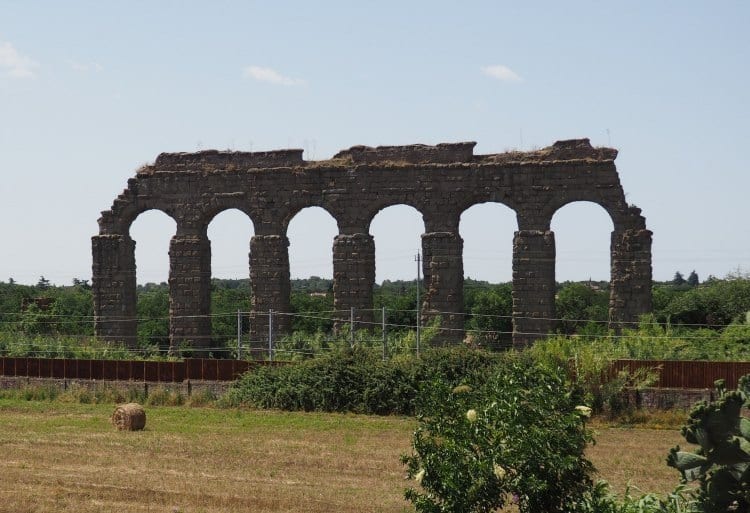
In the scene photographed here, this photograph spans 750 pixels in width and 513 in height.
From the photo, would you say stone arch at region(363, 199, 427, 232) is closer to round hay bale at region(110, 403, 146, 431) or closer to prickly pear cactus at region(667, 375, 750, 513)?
round hay bale at region(110, 403, 146, 431)

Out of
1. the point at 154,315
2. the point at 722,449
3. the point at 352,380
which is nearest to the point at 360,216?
the point at 352,380

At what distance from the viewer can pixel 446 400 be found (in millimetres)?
8977

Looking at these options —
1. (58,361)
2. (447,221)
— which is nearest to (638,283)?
(447,221)

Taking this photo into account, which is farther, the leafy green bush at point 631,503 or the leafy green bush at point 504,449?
the leafy green bush at point 504,449

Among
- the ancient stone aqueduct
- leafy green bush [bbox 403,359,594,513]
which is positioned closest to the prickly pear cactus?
leafy green bush [bbox 403,359,594,513]

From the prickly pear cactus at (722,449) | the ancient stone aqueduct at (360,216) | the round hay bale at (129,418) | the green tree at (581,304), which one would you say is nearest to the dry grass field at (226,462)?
the round hay bale at (129,418)

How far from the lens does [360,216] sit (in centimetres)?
2988

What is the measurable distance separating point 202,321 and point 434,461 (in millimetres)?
22893

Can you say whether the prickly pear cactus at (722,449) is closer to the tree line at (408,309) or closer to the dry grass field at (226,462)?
the dry grass field at (226,462)

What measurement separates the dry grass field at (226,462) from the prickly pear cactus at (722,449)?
503 cm

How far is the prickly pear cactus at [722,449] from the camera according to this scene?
19.9ft

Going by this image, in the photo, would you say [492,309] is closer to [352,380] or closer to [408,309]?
[408,309]

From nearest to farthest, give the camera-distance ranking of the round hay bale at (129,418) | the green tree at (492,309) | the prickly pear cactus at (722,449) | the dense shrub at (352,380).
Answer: the prickly pear cactus at (722,449) < the round hay bale at (129,418) < the dense shrub at (352,380) < the green tree at (492,309)

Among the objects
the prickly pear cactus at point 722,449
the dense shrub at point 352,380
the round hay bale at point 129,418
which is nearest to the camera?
the prickly pear cactus at point 722,449
